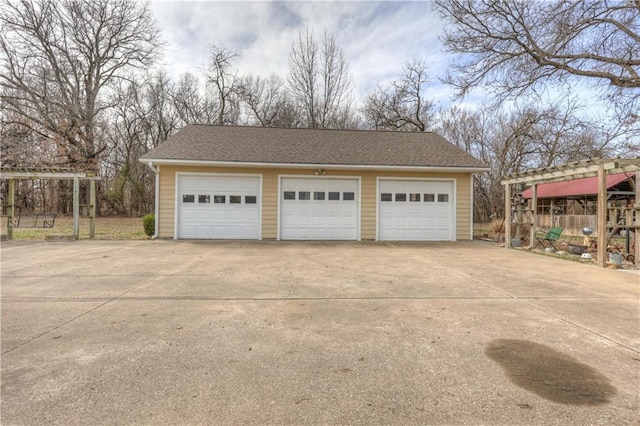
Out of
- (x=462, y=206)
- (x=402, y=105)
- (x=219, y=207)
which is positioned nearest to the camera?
(x=219, y=207)

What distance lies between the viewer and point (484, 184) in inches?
893

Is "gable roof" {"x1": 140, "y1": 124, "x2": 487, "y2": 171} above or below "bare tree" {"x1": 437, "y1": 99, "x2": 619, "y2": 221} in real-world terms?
below

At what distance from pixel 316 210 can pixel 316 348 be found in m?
8.43

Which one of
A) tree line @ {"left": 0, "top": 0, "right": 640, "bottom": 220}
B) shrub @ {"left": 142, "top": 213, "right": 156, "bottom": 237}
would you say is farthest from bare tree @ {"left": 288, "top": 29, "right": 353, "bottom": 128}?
shrub @ {"left": 142, "top": 213, "right": 156, "bottom": 237}

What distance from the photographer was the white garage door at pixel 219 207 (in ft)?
35.4

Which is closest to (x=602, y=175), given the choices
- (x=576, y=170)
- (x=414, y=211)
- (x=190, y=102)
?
(x=576, y=170)

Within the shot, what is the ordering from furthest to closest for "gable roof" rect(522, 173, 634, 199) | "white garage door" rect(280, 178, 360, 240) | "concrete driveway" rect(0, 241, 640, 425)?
"gable roof" rect(522, 173, 634, 199) < "white garage door" rect(280, 178, 360, 240) < "concrete driveway" rect(0, 241, 640, 425)

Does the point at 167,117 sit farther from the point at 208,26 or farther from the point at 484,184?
the point at 484,184

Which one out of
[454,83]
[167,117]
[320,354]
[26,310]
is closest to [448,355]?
[320,354]

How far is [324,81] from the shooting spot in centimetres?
2258

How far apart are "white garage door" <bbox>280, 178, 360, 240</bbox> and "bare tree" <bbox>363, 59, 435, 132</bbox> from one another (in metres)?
14.3

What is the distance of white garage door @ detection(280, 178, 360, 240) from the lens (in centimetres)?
1109

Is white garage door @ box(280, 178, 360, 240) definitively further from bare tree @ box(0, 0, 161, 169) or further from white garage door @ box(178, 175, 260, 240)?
bare tree @ box(0, 0, 161, 169)

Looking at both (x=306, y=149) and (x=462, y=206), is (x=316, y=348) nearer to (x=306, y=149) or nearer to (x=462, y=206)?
(x=306, y=149)
